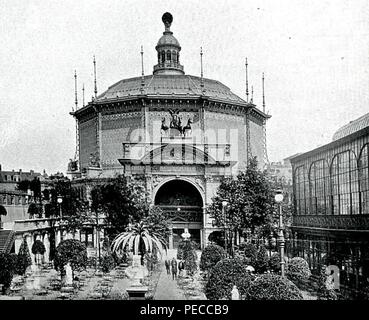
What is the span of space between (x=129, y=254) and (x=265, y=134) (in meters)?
36.3

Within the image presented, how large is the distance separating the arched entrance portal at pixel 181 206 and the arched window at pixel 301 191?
17463 millimetres

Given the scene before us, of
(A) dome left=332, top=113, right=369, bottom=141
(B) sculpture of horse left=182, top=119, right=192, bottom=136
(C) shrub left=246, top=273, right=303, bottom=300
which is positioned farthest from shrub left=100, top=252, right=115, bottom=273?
(B) sculpture of horse left=182, top=119, right=192, bottom=136

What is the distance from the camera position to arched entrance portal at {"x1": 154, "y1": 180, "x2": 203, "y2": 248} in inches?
2317

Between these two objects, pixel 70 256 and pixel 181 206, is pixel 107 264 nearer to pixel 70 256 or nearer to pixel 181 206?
pixel 70 256

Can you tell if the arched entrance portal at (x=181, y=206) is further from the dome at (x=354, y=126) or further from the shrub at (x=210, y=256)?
the shrub at (x=210, y=256)

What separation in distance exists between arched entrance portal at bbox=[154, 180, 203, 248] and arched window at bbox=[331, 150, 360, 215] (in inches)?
1014

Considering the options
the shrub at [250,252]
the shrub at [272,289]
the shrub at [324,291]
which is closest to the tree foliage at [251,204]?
the shrub at [250,252]

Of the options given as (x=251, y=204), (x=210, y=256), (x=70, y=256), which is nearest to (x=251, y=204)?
(x=251, y=204)

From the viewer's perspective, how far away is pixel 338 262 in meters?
30.1

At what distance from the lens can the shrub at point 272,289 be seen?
18.1 meters

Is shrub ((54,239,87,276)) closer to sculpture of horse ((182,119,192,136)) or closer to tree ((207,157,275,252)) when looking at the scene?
tree ((207,157,275,252))

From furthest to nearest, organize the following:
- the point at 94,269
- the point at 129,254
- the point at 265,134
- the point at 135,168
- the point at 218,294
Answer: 1. the point at 265,134
2. the point at 135,168
3. the point at 129,254
4. the point at 94,269
5. the point at 218,294
